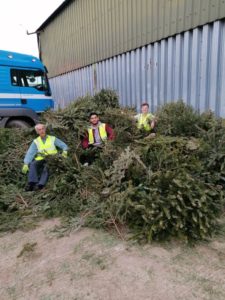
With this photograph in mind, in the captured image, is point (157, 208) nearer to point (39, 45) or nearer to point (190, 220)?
point (190, 220)

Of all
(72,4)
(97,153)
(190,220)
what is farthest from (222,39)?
(72,4)

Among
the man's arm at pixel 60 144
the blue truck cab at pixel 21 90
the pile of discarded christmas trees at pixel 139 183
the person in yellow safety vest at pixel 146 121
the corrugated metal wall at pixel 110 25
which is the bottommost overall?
the pile of discarded christmas trees at pixel 139 183

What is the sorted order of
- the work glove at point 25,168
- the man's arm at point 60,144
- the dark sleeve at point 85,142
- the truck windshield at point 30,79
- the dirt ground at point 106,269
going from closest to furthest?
the dirt ground at point 106,269 → the work glove at point 25,168 → the man's arm at point 60,144 → the dark sleeve at point 85,142 → the truck windshield at point 30,79

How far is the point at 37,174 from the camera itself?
5.30 metres

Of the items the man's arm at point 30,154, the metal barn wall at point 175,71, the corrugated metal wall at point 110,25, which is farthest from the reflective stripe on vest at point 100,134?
the corrugated metal wall at point 110,25

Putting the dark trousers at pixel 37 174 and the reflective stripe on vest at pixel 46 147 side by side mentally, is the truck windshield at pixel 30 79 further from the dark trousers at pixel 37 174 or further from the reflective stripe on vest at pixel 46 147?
the dark trousers at pixel 37 174

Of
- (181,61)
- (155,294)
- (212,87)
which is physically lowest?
(155,294)

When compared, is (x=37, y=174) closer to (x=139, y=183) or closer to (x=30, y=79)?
(x=139, y=183)

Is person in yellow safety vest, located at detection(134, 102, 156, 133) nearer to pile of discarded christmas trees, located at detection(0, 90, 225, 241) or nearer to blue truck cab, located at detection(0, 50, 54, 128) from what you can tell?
pile of discarded christmas trees, located at detection(0, 90, 225, 241)

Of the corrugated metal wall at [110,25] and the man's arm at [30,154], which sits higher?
the corrugated metal wall at [110,25]

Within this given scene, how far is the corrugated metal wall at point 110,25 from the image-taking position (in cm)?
639

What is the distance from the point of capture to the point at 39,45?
1716cm

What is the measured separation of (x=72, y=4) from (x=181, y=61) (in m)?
7.64

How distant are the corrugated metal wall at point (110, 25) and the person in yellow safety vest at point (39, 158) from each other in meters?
4.01
